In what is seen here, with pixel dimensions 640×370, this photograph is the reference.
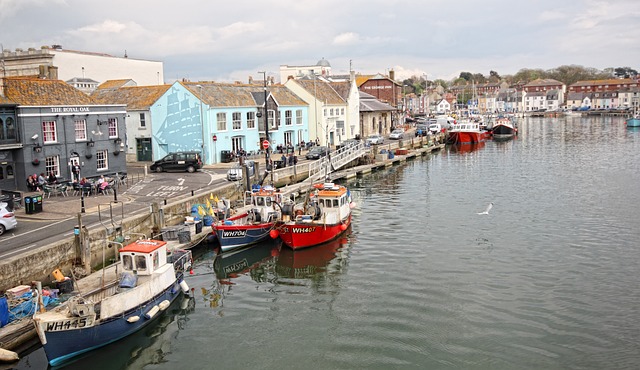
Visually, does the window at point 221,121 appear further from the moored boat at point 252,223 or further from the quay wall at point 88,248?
the moored boat at point 252,223

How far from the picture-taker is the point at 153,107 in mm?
52969

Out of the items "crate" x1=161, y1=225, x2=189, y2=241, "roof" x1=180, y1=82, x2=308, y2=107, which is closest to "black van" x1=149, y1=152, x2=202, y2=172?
"roof" x1=180, y1=82, x2=308, y2=107

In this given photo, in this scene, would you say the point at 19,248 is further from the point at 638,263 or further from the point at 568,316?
the point at 638,263

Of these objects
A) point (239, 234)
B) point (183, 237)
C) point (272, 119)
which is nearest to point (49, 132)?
point (183, 237)

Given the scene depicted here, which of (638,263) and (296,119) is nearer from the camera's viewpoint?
(638,263)

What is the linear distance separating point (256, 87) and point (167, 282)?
4255 centimetres

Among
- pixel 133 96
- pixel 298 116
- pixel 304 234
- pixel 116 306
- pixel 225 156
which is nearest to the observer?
pixel 116 306

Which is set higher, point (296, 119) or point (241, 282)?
point (296, 119)

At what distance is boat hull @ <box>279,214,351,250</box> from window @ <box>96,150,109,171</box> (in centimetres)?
1782

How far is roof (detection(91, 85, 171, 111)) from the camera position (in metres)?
53.5

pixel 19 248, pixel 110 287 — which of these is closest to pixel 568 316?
pixel 110 287

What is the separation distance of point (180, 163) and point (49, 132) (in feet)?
39.8

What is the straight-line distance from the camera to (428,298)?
22.6m

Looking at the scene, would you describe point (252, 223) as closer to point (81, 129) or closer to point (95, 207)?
point (95, 207)
